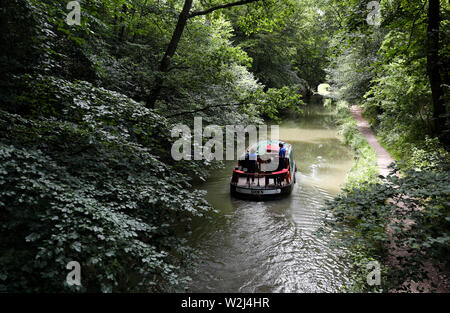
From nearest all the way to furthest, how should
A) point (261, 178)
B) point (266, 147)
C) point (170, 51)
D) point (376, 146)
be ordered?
point (170, 51), point (261, 178), point (266, 147), point (376, 146)

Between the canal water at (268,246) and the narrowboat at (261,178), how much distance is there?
13.4 inches

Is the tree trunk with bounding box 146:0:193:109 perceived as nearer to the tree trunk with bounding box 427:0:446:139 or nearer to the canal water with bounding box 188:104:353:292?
the canal water with bounding box 188:104:353:292

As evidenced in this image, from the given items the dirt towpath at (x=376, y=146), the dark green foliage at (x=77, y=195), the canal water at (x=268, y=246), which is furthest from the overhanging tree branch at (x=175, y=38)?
the dirt towpath at (x=376, y=146)

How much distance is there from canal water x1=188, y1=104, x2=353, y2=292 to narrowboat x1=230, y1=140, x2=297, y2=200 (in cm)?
34

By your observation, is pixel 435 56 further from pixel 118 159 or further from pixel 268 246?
pixel 118 159

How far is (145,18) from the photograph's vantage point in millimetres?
7988

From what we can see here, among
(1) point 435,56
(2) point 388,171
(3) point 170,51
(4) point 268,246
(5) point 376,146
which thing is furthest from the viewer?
(5) point 376,146

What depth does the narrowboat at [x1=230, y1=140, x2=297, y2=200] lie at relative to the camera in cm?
925

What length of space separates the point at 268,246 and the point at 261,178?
350cm

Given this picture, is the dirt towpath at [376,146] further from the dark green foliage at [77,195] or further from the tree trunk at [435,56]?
the dark green foliage at [77,195]

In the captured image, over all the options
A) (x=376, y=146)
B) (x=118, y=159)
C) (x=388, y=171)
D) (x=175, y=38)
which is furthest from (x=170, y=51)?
(x=376, y=146)

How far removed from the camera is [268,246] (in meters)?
6.84
